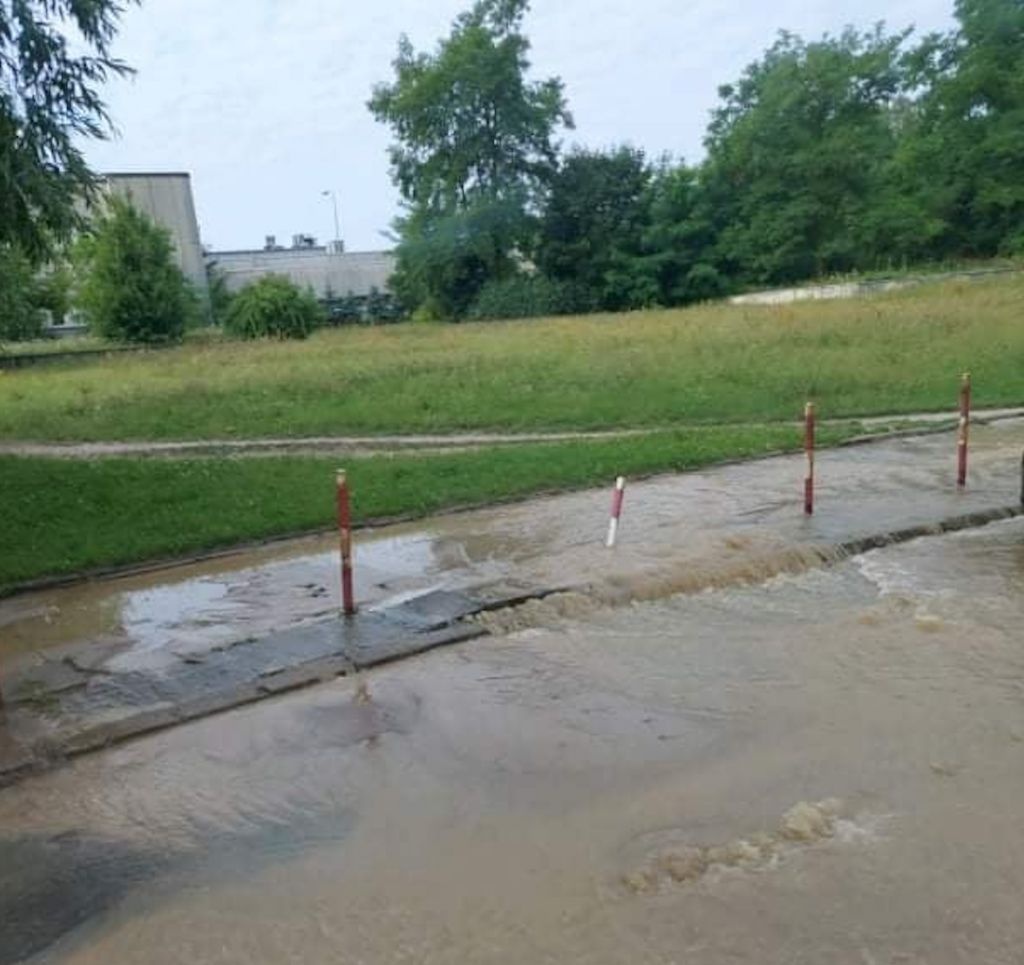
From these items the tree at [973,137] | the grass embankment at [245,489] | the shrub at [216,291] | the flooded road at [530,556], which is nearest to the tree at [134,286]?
the shrub at [216,291]

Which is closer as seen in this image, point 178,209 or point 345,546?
point 345,546

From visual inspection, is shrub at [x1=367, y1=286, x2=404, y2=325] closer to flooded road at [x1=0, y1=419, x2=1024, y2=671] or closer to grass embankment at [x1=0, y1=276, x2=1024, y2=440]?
grass embankment at [x1=0, y1=276, x2=1024, y2=440]

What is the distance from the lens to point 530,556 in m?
9.40

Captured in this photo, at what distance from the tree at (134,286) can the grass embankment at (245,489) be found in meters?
35.8

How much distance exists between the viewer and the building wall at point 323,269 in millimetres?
74938

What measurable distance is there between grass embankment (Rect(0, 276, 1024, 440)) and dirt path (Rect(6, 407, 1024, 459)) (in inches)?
21.0

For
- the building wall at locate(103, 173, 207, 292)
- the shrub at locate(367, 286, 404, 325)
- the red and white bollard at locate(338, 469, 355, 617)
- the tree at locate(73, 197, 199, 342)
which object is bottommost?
the shrub at locate(367, 286, 404, 325)

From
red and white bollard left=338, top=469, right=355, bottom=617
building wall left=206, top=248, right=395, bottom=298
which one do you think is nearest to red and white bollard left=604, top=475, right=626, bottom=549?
red and white bollard left=338, top=469, right=355, bottom=617

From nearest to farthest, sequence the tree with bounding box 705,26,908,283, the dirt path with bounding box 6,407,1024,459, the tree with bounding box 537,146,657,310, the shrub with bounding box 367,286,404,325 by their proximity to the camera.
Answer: the dirt path with bounding box 6,407,1024,459 < the tree with bounding box 705,26,908,283 < the tree with bounding box 537,146,657,310 < the shrub with bounding box 367,286,404,325

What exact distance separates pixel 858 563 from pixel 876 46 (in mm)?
57163

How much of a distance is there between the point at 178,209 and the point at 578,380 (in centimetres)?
5594

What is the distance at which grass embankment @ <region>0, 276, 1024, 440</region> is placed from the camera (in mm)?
18281

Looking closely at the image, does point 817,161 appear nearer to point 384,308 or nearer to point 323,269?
point 384,308

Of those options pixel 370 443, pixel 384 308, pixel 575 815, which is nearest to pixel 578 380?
pixel 370 443
